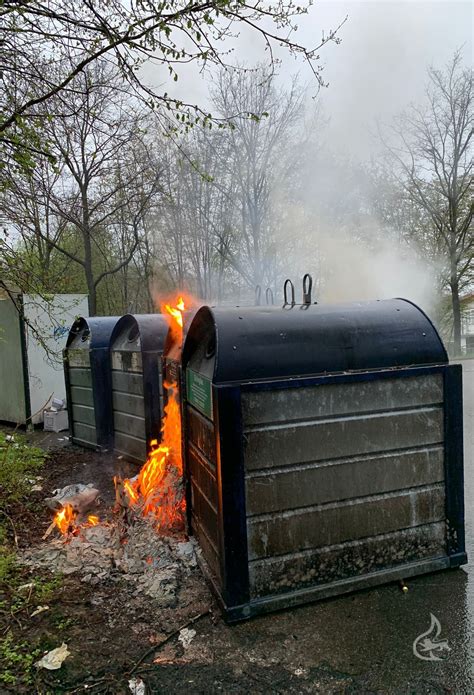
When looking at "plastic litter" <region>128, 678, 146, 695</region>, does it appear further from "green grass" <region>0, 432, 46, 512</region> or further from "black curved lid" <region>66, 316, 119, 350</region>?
"black curved lid" <region>66, 316, 119, 350</region>

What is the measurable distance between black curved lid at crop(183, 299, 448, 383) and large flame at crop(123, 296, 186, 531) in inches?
40.5

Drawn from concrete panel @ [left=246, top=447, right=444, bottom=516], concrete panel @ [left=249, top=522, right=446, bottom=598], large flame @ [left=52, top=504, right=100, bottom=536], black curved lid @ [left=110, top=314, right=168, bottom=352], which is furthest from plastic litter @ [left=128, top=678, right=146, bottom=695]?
black curved lid @ [left=110, top=314, right=168, bottom=352]

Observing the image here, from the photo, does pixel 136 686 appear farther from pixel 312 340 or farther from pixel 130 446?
pixel 130 446

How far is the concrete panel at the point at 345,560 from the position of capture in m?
2.64

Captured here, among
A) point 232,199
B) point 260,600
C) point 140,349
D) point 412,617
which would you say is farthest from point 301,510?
point 232,199

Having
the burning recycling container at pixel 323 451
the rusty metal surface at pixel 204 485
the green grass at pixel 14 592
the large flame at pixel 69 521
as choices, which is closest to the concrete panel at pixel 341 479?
the burning recycling container at pixel 323 451

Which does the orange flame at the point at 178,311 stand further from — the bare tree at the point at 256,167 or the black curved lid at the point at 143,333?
the bare tree at the point at 256,167

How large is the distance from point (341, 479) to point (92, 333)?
4.71 meters

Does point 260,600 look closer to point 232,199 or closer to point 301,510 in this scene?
point 301,510

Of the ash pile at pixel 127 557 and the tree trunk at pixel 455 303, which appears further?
the tree trunk at pixel 455 303

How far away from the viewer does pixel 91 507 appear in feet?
14.1

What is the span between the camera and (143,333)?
5480 millimetres

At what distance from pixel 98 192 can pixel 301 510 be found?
1242 centimetres

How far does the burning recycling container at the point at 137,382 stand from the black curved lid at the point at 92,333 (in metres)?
0.24
